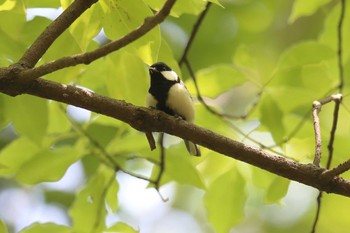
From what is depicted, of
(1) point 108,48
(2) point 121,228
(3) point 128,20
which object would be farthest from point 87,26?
(2) point 121,228

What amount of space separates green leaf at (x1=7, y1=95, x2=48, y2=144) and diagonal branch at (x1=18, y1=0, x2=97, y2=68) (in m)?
0.24

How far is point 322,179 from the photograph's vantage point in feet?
3.00

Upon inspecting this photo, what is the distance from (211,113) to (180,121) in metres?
0.45

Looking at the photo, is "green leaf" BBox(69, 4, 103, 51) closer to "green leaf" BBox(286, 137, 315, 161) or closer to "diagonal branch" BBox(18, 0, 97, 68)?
"diagonal branch" BBox(18, 0, 97, 68)

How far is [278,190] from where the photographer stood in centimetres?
114

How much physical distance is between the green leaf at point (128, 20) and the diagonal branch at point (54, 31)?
2.1 inches

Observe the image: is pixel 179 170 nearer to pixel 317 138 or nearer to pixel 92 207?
pixel 92 207

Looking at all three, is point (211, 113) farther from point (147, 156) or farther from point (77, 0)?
point (77, 0)

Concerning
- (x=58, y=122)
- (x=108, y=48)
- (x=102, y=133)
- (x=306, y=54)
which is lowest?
(x=102, y=133)

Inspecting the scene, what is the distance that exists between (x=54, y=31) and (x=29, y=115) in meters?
0.29

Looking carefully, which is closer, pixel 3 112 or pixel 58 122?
pixel 3 112

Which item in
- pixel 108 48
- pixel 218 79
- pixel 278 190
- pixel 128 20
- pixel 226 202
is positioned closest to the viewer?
pixel 108 48

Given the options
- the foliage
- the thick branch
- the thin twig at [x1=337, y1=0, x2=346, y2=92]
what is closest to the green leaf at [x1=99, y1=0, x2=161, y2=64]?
the foliage

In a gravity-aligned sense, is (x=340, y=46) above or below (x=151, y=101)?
above
